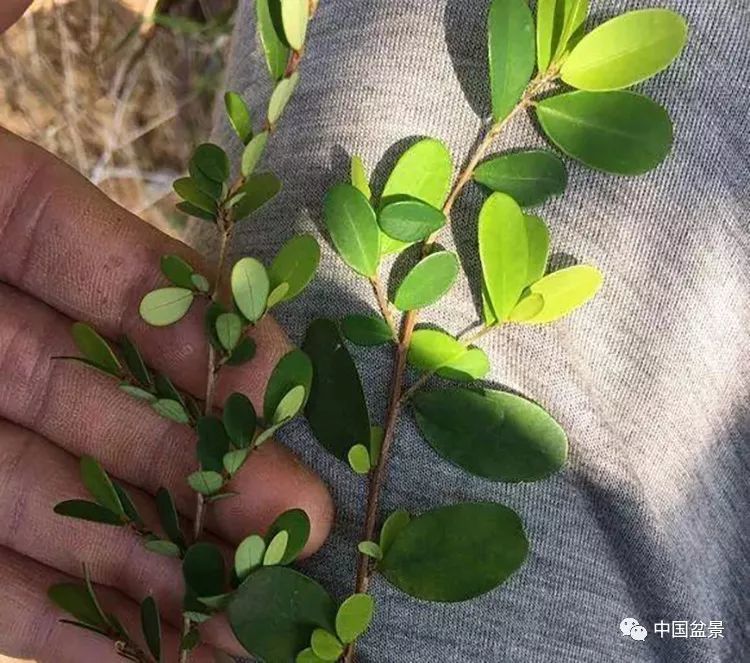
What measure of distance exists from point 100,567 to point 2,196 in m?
0.29

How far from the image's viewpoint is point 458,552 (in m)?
0.56

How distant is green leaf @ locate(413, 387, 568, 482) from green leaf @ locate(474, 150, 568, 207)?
13 centimetres

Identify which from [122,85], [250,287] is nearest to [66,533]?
[250,287]

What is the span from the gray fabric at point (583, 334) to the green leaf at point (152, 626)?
0.42 ft

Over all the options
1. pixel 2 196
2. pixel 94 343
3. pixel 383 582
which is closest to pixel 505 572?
pixel 383 582

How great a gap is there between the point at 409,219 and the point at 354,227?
37 millimetres

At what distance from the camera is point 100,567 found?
0.70 m

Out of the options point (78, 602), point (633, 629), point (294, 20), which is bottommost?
point (633, 629)

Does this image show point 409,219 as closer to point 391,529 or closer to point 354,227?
point 354,227

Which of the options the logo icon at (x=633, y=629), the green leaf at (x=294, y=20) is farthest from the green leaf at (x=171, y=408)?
the logo icon at (x=633, y=629)

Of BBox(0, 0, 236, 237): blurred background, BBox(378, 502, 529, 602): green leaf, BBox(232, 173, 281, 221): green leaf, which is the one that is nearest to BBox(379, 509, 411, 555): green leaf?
BBox(378, 502, 529, 602): green leaf

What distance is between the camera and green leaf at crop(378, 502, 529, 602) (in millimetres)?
557

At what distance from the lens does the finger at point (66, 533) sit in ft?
2.27

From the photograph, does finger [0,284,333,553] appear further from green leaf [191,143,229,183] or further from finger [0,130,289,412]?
green leaf [191,143,229,183]
